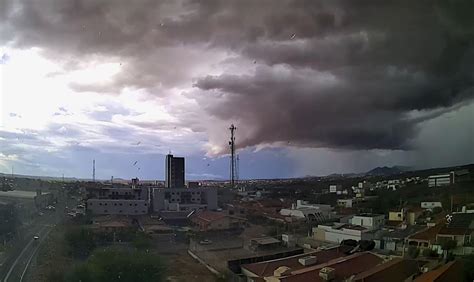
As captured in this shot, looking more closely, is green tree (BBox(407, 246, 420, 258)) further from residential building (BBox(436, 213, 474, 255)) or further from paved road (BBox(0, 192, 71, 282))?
paved road (BBox(0, 192, 71, 282))

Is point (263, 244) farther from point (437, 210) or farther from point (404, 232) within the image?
point (437, 210)

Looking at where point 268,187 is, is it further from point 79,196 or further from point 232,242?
point 79,196

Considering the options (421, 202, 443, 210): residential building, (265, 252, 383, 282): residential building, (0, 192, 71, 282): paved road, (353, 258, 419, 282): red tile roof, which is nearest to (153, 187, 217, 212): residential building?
(265, 252, 383, 282): residential building

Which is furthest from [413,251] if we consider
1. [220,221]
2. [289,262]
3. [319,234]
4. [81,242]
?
[81,242]

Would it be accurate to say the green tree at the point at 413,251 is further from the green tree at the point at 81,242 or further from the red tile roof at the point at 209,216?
the green tree at the point at 81,242

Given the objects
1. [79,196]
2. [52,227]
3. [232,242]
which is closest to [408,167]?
[232,242]

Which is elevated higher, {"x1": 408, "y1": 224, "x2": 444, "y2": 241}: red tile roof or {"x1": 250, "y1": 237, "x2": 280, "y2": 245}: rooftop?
{"x1": 408, "y1": 224, "x2": 444, "y2": 241}: red tile roof
